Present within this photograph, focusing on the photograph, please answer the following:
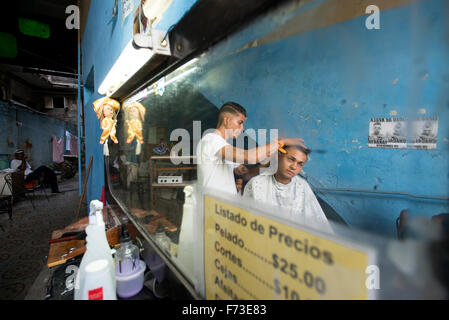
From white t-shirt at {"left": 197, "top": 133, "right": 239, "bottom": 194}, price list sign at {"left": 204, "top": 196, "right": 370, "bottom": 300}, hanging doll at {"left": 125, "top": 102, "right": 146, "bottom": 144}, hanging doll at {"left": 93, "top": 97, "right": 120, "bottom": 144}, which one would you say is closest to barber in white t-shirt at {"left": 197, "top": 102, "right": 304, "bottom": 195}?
white t-shirt at {"left": 197, "top": 133, "right": 239, "bottom": 194}

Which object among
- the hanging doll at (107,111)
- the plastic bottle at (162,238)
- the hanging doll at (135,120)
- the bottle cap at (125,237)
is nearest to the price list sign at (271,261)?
the plastic bottle at (162,238)

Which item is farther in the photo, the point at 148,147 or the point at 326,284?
the point at 148,147

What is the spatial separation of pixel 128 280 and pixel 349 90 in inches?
46.0

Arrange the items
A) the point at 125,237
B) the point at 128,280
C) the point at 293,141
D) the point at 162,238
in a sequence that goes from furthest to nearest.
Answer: the point at 125,237, the point at 162,238, the point at 128,280, the point at 293,141

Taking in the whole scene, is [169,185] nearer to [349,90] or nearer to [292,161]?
[292,161]

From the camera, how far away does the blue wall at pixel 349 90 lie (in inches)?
21.4

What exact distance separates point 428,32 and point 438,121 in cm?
22

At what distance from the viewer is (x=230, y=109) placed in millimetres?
848

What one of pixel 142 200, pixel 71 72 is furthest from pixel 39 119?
pixel 142 200

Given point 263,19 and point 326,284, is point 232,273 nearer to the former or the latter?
point 326,284

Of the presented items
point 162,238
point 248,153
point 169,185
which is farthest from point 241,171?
point 162,238

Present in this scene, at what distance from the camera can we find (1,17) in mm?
3938

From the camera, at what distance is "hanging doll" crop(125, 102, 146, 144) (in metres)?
1.50

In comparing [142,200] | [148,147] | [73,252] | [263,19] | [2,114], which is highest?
[2,114]
